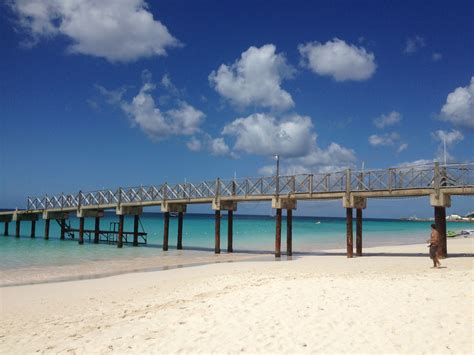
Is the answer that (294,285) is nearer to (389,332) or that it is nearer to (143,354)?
(389,332)

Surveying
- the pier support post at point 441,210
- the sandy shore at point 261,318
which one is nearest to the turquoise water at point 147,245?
the sandy shore at point 261,318

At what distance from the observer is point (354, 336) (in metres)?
6.95

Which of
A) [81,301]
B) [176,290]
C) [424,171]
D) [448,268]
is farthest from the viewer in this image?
[424,171]

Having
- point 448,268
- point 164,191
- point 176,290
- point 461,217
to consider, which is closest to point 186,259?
point 164,191

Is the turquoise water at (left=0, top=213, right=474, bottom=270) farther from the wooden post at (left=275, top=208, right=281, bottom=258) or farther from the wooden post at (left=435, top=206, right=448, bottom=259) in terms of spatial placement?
the wooden post at (left=435, top=206, right=448, bottom=259)

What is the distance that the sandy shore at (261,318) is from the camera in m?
6.85

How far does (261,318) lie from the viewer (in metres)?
8.09

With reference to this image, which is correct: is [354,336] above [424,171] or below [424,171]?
below

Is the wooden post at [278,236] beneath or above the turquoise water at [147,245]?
above

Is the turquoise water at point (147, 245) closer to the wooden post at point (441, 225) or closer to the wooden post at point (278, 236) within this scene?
the wooden post at point (278, 236)

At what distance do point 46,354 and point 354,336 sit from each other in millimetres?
5050

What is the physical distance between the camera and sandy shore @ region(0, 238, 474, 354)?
22.5 feet

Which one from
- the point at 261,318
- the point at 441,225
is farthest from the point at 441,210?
the point at 261,318

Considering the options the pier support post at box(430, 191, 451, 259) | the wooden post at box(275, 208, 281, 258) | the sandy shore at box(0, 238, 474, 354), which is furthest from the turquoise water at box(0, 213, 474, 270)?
the pier support post at box(430, 191, 451, 259)
